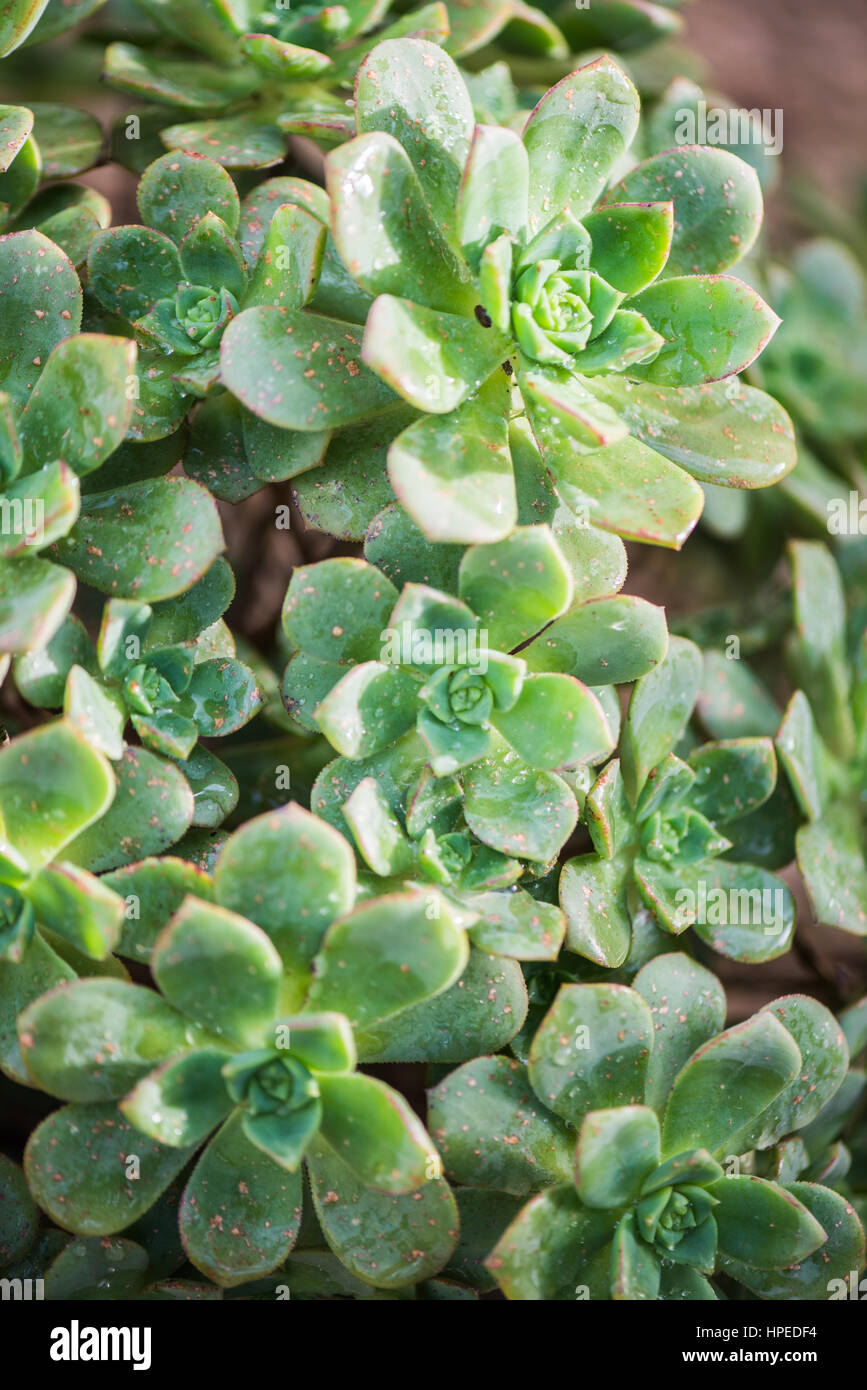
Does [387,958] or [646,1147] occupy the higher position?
[387,958]

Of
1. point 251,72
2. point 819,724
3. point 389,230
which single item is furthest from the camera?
point 819,724

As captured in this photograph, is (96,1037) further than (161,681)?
No

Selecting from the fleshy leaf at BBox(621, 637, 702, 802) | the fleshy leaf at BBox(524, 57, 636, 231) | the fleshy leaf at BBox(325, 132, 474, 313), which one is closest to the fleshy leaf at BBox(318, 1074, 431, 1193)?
the fleshy leaf at BBox(621, 637, 702, 802)

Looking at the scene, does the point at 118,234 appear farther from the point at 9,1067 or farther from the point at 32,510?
the point at 9,1067

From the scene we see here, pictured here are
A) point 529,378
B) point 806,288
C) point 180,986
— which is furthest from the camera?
point 806,288

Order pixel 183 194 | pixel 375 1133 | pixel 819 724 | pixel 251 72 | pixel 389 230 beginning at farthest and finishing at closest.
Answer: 1. pixel 819 724
2. pixel 251 72
3. pixel 183 194
4. pixel 389 230
5. pixel 375 1133

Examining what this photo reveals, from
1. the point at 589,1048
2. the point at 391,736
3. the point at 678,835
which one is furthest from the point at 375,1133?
the point at 678,835

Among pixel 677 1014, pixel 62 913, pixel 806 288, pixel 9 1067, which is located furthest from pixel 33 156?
pixel 806 288

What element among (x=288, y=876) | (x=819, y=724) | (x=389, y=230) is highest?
(x=389, y=230)

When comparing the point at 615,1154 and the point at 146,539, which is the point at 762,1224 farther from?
the point at 146,539
